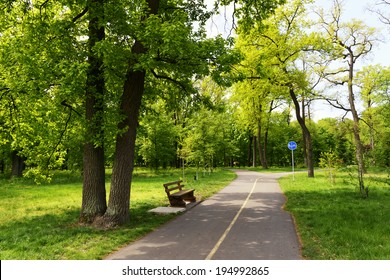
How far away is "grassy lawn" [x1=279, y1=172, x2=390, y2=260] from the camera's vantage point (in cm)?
709

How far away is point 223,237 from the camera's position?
8758mm

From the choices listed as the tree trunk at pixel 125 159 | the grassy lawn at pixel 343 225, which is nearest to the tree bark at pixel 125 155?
the tree trunk at pixel 125 159

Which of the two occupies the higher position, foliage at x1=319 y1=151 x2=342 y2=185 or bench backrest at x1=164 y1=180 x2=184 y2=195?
foliage at x1=319 y1=151 x2=342 y2=185

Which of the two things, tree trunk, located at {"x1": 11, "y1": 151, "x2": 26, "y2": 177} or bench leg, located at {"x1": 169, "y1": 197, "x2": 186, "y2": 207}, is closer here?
bench leg, located at {"x1": 169, "y1": 197, "x2": 186, "y2": 207}

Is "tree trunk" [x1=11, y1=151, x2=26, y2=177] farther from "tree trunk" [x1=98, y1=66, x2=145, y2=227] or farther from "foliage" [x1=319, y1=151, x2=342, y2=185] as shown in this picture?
"foliage" [x1=319, y1=151, x2=342, y2=185]

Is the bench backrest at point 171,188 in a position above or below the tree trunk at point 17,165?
below

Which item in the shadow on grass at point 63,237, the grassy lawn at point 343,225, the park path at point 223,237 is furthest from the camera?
the shadow on grass at point 63,237

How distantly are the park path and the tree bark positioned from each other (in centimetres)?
157

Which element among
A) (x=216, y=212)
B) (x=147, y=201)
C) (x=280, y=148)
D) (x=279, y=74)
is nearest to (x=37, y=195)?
(x=147, y=201)

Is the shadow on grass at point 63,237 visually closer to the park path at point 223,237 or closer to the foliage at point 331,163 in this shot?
the park path at point 223,237

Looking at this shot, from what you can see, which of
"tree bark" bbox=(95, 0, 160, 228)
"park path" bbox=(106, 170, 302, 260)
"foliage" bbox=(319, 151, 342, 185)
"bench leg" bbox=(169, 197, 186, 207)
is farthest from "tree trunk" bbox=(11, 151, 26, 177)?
"foliage" bbox=(319, 151, 342, 185)

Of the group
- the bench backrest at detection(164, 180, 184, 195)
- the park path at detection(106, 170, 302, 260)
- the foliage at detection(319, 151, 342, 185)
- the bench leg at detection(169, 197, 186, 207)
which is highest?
the foliage at detection(319, 151, 342, 185)

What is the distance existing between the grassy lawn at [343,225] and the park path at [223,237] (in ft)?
1.51

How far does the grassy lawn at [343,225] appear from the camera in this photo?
279 inches
